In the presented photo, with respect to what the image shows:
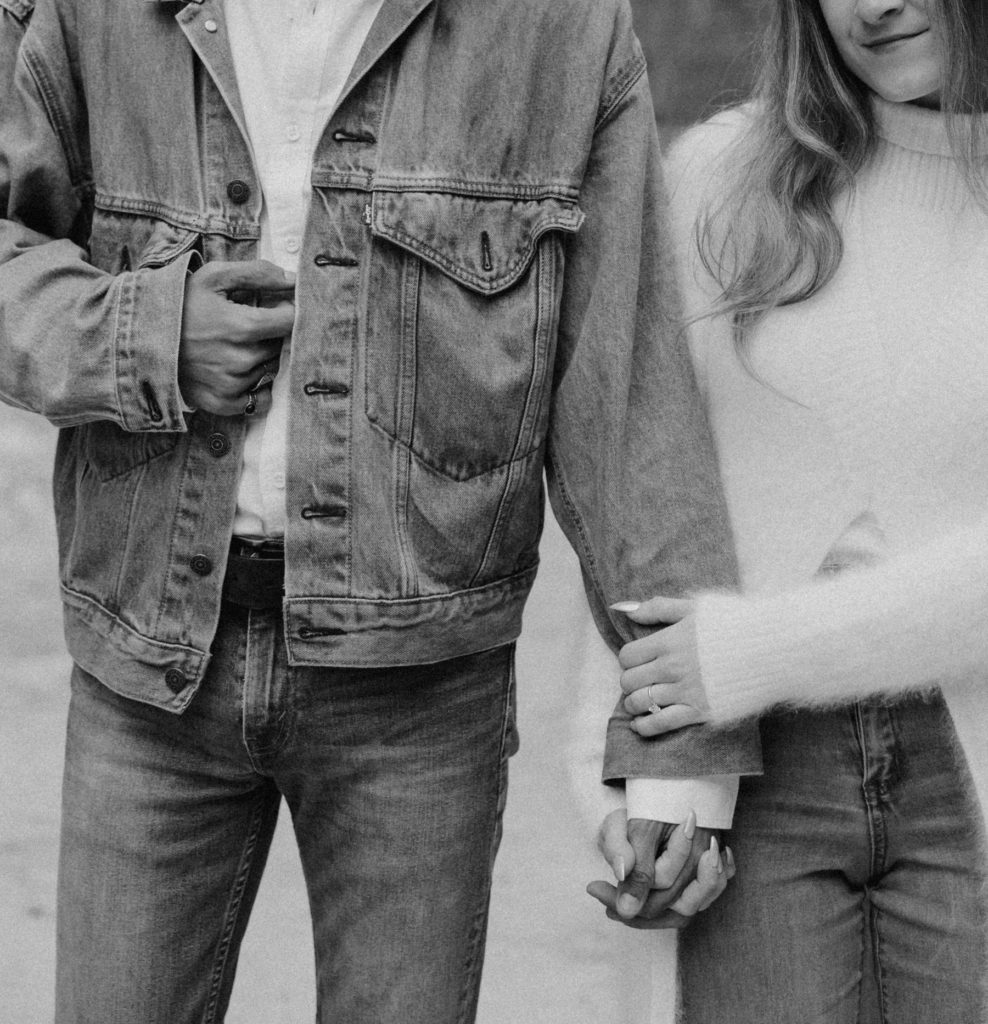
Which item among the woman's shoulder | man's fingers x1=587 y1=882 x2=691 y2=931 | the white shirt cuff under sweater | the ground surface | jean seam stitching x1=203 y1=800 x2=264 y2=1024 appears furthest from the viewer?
the ground surface

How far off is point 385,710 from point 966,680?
0.69 m

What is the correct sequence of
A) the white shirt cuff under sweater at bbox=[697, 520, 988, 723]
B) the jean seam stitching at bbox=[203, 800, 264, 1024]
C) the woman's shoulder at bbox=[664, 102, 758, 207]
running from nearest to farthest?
the white shirt cuff under sweater at bbox=[697, 520, 988, 723]
the jean seam stitching at bbox=[203, 800, 264, 1024]
the woman's shoulder at bbox=[664, 102, 758, 207]

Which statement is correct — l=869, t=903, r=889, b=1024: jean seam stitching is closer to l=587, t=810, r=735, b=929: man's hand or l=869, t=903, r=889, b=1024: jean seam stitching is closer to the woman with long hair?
the woman with long hair

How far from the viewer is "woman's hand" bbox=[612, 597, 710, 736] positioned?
201 centimetres

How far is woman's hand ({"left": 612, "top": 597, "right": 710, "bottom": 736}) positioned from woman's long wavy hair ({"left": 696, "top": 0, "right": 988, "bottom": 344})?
35 cm

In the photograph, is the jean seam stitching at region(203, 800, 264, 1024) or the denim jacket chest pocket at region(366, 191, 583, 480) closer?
the denim jacket chest pocket at region(366, 191, 583, 480)

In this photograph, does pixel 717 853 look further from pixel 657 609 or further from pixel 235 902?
pixel 235 902

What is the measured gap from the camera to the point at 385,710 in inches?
81.0

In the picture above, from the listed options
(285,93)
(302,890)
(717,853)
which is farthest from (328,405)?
(302,890)

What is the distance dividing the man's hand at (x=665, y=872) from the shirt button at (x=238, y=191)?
2.87 feet

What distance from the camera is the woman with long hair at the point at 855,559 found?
1.97 m

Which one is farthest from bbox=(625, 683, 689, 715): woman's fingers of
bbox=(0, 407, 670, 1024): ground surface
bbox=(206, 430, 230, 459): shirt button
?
bbox=(206, 430, 230, 459): shirt button

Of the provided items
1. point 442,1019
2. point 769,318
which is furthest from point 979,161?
point 442,1019

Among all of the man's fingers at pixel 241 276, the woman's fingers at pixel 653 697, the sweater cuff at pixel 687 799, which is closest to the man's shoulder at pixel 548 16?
the man's fingers at pixel 241 276
